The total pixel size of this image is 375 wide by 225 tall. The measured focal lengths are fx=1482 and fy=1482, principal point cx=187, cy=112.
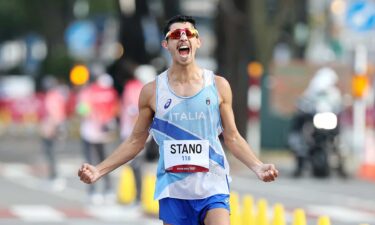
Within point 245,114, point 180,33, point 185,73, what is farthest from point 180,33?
point 245,114

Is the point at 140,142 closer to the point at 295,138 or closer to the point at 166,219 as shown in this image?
the point at 166,219

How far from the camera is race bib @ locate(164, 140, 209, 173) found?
9984 millimetres

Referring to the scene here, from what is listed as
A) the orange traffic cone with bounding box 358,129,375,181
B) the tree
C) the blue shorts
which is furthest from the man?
the tree

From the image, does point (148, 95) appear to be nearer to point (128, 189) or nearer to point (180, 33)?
point (180, 33)

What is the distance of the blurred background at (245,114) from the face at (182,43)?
937 cm

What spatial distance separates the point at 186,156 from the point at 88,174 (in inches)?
26.6

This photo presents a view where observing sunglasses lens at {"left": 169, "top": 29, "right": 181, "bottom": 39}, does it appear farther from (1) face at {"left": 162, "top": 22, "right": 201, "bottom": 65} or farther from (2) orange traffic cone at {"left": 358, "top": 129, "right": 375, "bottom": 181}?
(2) orange traffic cone at {"left": 358, "top": 129, "right": 375, "bottom": 181}

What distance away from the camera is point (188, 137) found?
33.0ft

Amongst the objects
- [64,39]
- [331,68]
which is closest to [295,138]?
[331,68]

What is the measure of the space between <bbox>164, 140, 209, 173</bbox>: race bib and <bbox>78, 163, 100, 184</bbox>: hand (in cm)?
51

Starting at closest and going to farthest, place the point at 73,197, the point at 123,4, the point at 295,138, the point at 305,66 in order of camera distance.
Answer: the point at 73,197 → the point at 295,138 → the point at 305,66 → the point at 123,4

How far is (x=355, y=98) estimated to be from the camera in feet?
97.9

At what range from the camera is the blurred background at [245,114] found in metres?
22.0

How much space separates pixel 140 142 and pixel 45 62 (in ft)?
181
